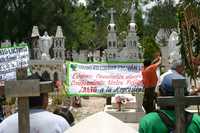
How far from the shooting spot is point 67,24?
51.1 meters

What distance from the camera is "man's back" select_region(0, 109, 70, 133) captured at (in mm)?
4457

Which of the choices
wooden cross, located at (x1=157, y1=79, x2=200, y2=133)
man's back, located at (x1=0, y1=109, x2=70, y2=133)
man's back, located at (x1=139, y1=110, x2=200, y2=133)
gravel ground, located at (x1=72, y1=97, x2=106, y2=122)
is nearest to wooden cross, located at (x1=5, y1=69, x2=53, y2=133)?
man's back, located at (x1=0, y1=109, x2=70, y2=133)

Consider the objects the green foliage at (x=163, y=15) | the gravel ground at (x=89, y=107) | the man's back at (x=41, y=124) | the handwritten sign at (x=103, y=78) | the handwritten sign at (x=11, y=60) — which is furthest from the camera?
the green foliage at (x=163, y=15)

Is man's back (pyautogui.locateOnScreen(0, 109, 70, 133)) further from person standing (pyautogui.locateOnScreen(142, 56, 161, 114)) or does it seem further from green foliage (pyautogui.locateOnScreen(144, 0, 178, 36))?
green foliage (pyautogui.locateOnScreen(144, 0, 178, 36))

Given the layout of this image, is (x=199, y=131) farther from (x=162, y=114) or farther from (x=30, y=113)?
(x=30, y=113)

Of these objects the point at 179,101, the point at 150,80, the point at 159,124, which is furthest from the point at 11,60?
the point at 179,101

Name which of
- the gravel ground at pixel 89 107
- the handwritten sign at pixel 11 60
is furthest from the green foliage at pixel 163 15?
the handwritten sign at pixel 11 60

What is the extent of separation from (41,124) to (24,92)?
1.02ft

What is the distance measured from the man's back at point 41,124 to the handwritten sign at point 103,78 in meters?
8.42

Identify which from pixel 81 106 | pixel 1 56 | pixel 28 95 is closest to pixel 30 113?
pixel 28 95

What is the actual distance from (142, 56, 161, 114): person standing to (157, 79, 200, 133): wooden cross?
767cm

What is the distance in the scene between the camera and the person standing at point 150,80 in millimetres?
11859

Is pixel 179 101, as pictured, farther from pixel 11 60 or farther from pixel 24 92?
pixel 11 60

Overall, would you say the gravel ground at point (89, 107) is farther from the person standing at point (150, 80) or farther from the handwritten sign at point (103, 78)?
the person standing at point (150, 80)
